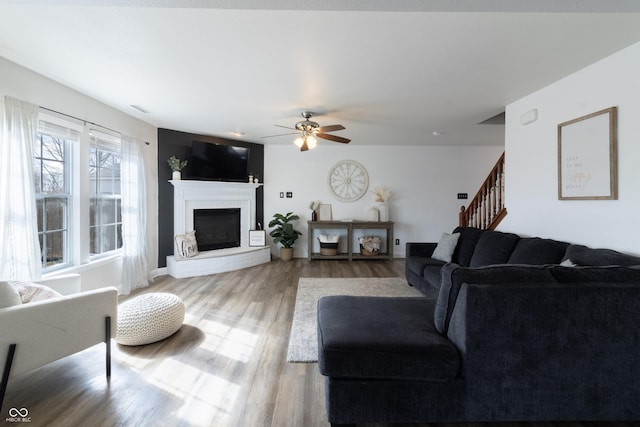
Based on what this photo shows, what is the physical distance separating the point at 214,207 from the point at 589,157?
5.17 m

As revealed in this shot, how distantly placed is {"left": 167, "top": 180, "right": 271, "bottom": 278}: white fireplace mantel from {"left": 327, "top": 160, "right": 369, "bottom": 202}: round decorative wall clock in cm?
164

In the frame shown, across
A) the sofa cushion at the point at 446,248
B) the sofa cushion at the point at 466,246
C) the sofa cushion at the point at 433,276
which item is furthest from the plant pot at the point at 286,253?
the sofa cushion at the point at 466,246

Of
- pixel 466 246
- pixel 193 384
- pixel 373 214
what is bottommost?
pixel 193 384

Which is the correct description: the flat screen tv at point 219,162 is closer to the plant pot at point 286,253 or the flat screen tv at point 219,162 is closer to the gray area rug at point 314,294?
the plant pot at point 286,253

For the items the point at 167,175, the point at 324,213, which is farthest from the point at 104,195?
the point at 324,213

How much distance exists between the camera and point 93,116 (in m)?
3.17

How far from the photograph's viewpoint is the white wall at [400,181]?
5.77 meters

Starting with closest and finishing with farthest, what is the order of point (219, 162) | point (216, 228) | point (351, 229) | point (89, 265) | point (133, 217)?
point (89, 265) < point (133, 217) < point (219, 162) < point (216, 228) < point (351, 229)

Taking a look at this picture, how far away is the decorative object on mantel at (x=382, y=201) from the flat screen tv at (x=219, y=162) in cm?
280

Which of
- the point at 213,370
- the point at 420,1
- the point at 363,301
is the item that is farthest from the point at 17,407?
the point at 420,1

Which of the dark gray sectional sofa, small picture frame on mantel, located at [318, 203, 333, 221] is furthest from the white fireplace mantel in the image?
the dark gray sectional sofa

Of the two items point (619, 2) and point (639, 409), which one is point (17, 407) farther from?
point (619, 2)

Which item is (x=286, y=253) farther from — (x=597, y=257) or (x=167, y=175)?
(x=597, y=257)

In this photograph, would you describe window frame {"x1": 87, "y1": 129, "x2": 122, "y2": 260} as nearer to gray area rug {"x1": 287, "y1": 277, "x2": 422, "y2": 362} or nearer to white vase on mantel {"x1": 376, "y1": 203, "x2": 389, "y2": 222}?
gray area rug {"x1": 287, "y1": 277, "x2": 422, "y2": 362}
